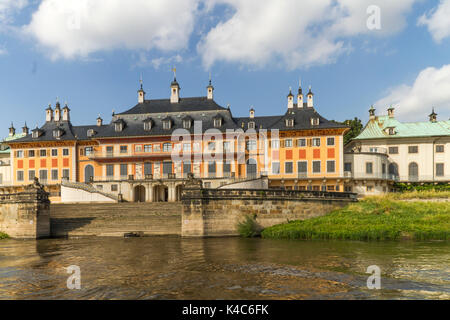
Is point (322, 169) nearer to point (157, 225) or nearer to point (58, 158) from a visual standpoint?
point (157, 225)

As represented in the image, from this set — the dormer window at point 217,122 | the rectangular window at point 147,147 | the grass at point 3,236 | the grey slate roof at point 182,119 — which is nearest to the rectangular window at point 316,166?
the grey slate roof at point 182,119

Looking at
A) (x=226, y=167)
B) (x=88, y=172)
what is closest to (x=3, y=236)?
(x=88, y=172)

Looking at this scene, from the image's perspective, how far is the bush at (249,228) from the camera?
1158 inches

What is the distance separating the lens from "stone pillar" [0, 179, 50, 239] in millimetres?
30234

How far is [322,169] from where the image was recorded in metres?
46.2

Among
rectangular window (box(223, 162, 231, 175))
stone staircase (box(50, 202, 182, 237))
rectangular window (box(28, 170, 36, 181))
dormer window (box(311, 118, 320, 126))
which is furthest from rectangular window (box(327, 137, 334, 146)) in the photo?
rectangular window (box(28, 170, 36, 181))

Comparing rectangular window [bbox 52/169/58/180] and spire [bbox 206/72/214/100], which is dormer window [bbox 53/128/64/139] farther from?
spire [bbox 206/72/214/100]

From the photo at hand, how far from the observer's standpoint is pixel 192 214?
95.6ft

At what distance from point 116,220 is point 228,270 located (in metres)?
19.1

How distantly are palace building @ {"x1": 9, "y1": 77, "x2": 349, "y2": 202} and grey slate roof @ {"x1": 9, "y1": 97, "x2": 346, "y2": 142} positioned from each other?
14 cm

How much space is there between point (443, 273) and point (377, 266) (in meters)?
2.65

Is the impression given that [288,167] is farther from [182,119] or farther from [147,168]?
[147,168]

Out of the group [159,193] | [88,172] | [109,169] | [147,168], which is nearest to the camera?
[159,193]
